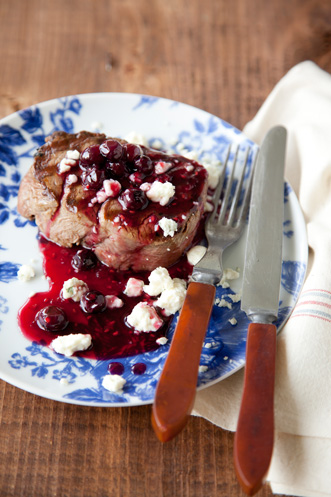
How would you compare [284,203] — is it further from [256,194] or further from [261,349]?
[261,349]

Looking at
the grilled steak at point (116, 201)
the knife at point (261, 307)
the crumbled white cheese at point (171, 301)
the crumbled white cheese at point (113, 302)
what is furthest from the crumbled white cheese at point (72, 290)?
the knife at point (261, 307)

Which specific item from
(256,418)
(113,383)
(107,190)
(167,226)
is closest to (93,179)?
(107,190)

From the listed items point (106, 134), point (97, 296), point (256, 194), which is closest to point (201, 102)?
point (106, 134)

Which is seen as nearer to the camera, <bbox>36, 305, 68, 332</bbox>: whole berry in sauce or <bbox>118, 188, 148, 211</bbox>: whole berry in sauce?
<bbox>36, 305, 68, 332</bbox>: whole berry in sauce

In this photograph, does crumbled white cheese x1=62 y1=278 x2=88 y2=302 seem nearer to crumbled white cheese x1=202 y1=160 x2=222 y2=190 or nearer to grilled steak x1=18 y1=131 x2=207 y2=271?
grilled steak x1=18 y1=131 x2=207 y2=271

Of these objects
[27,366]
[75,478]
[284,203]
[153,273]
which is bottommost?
[75,478]

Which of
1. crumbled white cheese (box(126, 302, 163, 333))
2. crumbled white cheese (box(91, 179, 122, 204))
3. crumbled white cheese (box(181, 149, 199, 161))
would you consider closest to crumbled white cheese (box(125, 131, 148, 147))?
crumbled white cheese (box(181, 149, 199, 161))

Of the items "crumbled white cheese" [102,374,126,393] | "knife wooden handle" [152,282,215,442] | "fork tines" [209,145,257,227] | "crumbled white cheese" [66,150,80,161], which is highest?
"crumbled white cheese" [66,150,80,161]
